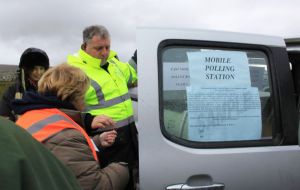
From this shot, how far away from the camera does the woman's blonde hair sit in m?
2.09

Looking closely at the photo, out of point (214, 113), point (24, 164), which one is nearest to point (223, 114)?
point (214, 113)

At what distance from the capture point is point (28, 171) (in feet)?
2.72

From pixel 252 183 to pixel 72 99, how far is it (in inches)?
43.7

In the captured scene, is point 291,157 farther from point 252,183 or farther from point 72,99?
point 72,99

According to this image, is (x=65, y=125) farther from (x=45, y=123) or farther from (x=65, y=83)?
(x=65, y=83)

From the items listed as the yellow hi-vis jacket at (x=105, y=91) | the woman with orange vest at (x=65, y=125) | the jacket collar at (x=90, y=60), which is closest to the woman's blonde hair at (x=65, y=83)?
the woman with orange vest at (x=65, y=125)

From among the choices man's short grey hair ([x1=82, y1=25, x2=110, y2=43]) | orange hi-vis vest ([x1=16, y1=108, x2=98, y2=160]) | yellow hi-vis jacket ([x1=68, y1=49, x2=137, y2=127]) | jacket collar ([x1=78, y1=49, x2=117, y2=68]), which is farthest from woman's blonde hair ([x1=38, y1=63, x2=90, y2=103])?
man's short grey hair ([x1=82, y1=25, x2=110, y2=43])

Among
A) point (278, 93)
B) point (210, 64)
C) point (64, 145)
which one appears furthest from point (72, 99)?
point (278, 93)

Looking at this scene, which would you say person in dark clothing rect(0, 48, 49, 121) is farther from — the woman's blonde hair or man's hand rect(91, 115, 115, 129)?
the woman's blonde hair

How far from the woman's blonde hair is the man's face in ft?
2.17

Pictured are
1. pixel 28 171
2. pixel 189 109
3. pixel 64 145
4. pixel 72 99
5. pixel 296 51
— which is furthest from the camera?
pixel 296 51

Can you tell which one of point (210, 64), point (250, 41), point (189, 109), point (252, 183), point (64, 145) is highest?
point (250, 41)

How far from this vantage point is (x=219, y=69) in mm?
2500

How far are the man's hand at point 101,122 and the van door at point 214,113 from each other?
0.30 metres
